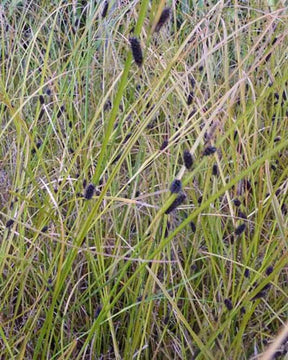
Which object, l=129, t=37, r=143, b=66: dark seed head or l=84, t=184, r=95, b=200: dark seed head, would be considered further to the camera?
l=84, t=184, r=95, b=200: dark seed head

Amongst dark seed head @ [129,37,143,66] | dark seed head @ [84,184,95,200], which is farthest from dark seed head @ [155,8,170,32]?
dark seed head @ [84,184,95,200]

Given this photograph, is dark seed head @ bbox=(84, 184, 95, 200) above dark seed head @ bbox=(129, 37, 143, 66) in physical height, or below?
below

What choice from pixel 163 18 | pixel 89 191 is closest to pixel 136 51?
pixel 163 18

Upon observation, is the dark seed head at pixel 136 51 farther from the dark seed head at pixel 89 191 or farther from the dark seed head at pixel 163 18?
the dark seed head at pixel 89 191

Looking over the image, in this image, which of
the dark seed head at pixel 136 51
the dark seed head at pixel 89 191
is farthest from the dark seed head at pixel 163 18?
the dark seed head at pixel 89 191

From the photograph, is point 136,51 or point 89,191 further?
point 89,191

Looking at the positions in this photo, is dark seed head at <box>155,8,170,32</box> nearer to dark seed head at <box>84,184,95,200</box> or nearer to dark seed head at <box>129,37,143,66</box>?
dark seed head at <box>129,37,143,66</box>

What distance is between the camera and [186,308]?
0.97 m

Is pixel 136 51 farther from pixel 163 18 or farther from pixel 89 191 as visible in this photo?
pixel 89 191

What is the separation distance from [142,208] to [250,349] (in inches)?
13.8

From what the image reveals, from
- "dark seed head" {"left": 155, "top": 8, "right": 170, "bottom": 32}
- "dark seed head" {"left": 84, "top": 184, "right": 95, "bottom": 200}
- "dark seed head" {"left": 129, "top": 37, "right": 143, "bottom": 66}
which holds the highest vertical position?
"dark seed head" {"left": 155, "top": 8, "right": 170, "bottom": 32}

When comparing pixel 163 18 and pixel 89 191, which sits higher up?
pixel 163 18

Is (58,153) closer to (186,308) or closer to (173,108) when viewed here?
(173,108)

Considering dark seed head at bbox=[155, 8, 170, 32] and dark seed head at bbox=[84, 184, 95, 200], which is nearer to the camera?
dark seed head at bbox=[155, 8, 170, 32]
